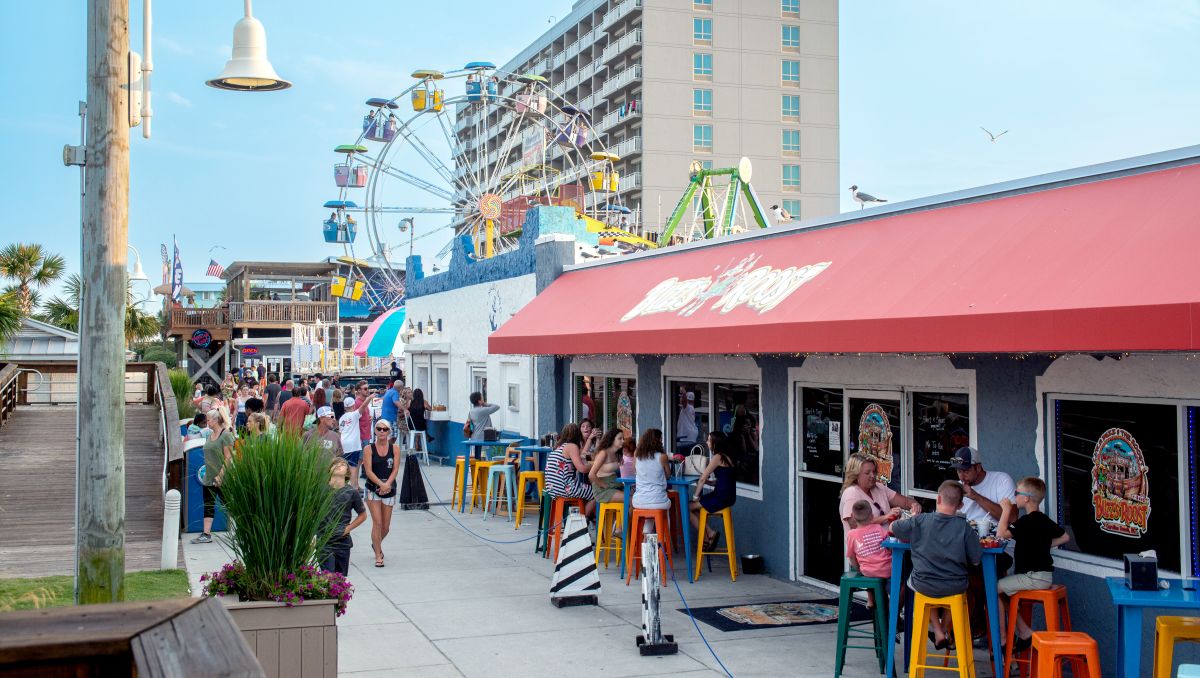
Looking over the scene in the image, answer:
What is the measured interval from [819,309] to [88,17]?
5.60 m

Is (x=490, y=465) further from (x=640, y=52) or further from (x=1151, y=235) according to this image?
(x=640, y=52)

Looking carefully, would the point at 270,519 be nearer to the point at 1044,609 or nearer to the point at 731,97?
the point at 1044,609

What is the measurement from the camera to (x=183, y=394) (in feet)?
77.7

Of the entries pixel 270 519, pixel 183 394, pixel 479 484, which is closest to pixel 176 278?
pixel 183 394

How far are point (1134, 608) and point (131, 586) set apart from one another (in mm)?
8522

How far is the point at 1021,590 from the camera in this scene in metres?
7.54

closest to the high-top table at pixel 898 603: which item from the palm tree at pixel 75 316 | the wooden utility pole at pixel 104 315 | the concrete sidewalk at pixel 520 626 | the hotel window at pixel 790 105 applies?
the concrete sidewalk at pixel 520 626

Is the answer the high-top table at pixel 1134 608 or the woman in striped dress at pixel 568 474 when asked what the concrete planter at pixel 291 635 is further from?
the woman in striped dress at pixel 568 474

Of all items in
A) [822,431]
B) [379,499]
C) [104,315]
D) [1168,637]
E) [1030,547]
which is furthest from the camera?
[379,499]

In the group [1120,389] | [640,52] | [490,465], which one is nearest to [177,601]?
[1120,389]

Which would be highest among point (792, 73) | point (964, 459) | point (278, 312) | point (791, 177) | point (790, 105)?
point (792, 73)

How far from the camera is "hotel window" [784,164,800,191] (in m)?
63.7

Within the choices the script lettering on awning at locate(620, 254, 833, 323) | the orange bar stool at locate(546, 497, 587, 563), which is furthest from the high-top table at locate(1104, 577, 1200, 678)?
the orange bar stool at locate(546, 497, 587, 563)

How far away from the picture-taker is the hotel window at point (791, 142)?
209 ft
